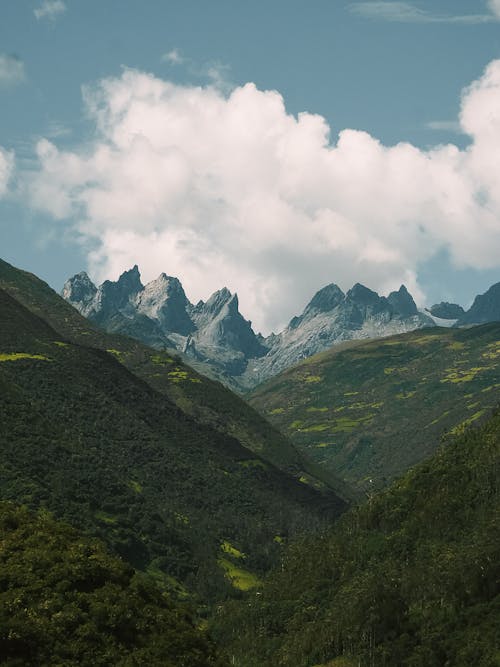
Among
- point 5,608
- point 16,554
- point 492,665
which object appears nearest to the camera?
point 5,608

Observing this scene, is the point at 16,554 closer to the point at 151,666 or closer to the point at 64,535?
the point at 64,535

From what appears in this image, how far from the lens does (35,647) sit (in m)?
96.1

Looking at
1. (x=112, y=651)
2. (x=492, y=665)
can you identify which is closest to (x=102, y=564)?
(x=112, y=651)

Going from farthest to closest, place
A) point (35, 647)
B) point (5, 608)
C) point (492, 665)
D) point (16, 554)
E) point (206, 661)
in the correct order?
1. point (492, 665)
2. point (16, 554)
3. point (206, 661)
4. point (5, 608)
5. point (35, 647)

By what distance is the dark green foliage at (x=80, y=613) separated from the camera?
97500 millimetres

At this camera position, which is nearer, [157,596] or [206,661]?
[206,661]

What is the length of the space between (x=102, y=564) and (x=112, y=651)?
1888 cm

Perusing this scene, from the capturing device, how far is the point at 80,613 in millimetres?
105125

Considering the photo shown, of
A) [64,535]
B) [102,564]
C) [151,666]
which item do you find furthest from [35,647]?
[64,535]

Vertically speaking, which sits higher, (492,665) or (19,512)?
(19,512)

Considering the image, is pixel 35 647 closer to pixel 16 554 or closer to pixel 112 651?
pixel 112 651

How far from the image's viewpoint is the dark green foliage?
320 feet

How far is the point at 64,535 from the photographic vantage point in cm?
13000

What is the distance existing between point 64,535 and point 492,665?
11958cm
